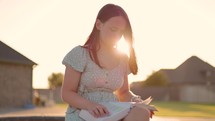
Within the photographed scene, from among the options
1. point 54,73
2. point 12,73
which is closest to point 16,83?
point 12,73

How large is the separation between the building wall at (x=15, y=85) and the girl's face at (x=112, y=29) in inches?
896

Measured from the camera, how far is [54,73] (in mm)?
99500

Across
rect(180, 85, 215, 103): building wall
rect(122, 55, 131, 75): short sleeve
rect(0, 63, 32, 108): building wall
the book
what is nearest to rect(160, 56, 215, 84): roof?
rect(180, 85, 215, 103): building wall

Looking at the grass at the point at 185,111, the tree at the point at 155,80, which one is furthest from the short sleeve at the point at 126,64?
the tree at the point at 155,80

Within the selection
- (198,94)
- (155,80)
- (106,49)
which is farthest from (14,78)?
(155,80)

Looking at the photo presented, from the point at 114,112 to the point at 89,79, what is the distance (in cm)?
35

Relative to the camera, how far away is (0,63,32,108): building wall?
24.9 m

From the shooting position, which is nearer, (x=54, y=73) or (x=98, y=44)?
(x=98, y=44)

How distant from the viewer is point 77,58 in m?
2.81

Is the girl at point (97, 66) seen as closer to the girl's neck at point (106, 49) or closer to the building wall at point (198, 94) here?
the girl's neck at point (106, 49)

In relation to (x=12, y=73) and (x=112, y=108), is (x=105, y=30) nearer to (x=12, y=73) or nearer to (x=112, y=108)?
(x=112, y=108)

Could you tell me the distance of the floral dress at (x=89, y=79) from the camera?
2791 mm

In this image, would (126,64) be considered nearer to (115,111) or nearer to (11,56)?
(115,111)

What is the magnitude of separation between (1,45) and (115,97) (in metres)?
24.6
